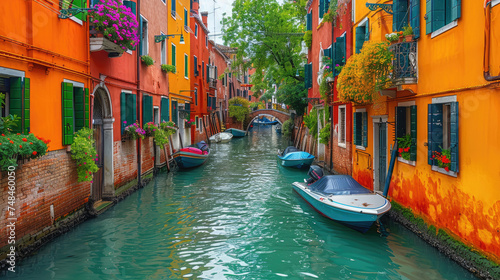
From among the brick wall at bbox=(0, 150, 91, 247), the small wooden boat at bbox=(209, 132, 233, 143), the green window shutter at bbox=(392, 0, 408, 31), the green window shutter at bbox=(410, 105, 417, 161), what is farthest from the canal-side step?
the small wooden boat at bbox=(209, 132, 233, 143)

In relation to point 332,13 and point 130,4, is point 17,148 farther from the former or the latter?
point 332,13

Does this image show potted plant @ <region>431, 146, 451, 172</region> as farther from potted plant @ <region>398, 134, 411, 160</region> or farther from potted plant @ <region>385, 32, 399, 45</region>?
potted plant @ <region>385, 32, 399, 45</region>

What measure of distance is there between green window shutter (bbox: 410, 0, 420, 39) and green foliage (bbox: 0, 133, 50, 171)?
257 inches

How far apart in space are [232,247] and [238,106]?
107 feet

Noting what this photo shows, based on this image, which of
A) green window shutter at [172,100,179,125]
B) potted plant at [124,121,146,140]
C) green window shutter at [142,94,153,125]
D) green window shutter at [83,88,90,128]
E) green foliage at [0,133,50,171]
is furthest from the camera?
green window shutter at [172,100,179,125]

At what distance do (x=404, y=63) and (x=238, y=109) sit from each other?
3196cm

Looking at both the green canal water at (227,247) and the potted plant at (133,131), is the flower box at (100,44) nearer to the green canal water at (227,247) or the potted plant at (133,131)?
the potted plant at (133,131)

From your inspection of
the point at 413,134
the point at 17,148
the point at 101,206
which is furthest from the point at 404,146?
the point at 101,206

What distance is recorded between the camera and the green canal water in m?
5.71

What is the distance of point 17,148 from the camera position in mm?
4977

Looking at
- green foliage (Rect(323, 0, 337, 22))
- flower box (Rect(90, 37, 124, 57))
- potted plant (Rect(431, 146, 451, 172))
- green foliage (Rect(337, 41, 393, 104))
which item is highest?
green foliage (Rect(323, 0, 337, 22))

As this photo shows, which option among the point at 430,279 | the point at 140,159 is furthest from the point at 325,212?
the point at 140,159

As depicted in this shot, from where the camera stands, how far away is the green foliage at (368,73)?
7.02m

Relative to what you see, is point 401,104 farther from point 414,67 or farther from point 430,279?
point 430,279
